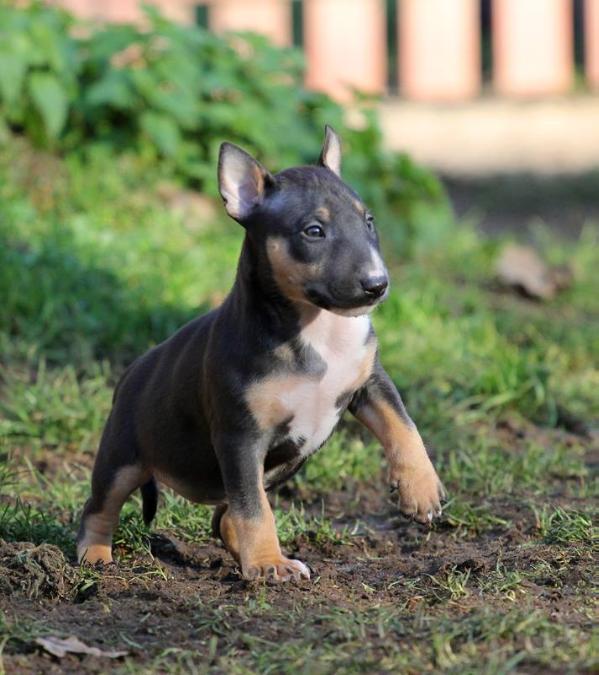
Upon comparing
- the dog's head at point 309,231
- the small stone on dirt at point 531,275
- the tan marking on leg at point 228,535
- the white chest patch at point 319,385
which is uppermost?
the dog's head at point 309,231

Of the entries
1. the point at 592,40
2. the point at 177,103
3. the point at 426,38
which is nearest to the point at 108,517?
the point at 177,103

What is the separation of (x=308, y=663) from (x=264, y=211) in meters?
1.54

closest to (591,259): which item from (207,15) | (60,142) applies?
(60,142)

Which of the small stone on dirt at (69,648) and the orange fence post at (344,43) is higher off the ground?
the orange fence post at (344,43)

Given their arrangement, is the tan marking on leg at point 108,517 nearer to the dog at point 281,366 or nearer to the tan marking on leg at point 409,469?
the dog at point 281,366

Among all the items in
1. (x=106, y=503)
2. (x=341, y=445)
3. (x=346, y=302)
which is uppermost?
(x=346, y=302)

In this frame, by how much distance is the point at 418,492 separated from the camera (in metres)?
4.25

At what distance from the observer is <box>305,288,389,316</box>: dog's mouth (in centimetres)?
399

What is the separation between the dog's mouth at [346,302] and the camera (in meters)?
3.99

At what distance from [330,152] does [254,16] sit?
25.3 feet

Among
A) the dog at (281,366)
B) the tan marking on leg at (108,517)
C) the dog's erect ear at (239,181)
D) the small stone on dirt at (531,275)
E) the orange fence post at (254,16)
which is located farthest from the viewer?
the orange fence post at (254,16)

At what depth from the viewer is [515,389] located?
6.73 m

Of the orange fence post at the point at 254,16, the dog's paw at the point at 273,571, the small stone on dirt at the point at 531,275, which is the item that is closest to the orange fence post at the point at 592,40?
the orange fence post at the point at 254,16

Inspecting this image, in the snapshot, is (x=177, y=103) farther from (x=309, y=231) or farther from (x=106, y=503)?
(x=309, y=231)
